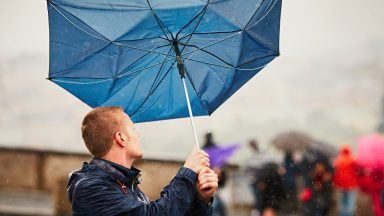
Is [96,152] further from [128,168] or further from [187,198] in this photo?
[187,198]

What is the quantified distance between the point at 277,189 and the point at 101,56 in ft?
21.8

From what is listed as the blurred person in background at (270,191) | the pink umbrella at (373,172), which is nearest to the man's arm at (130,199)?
the blurred person in background at (270,191)

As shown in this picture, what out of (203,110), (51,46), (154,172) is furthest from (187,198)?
(154,172)

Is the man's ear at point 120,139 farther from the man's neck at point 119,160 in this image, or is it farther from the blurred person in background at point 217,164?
the blurred person in background at point 217,164

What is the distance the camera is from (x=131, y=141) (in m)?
2.98

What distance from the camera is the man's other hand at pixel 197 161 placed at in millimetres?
2828

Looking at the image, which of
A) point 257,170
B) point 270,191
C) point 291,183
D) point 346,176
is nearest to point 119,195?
point 270,191

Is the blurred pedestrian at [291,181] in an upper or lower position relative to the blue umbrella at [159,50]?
lower

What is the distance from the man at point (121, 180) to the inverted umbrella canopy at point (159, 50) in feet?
2.00

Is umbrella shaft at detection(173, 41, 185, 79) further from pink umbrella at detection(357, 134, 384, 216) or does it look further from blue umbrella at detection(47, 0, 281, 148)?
pink umbrella at detection(357, 134, 384, 216)

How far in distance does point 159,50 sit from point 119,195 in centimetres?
103

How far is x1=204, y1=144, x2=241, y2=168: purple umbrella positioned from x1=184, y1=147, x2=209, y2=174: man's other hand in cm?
671

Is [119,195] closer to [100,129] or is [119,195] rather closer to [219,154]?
[100,129]

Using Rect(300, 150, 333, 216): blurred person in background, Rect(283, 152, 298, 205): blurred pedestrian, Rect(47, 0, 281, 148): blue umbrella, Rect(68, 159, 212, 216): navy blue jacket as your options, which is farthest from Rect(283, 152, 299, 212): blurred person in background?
Rect(68, 159, 212, 216): navy blue jacket
